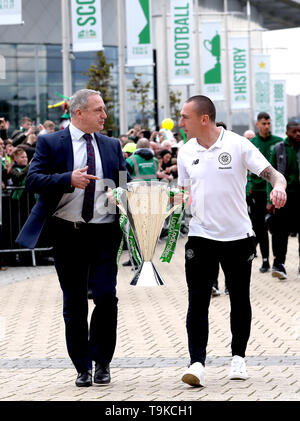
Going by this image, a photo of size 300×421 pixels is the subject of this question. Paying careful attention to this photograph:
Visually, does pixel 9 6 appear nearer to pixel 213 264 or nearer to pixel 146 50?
pixel 146 50

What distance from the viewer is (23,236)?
6695 millimetres

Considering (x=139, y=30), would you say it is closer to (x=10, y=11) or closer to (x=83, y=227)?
Result: (x=10, y=11)

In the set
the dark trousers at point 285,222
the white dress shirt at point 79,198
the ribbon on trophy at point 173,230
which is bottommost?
the dark trousers at point 285,222

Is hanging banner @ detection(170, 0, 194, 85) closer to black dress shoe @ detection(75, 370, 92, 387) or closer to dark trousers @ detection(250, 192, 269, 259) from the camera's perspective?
dark trousers @ detection(250, 192, 269, 259)

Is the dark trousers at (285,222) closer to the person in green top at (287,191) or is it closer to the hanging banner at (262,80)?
the person in green top at (287,191)

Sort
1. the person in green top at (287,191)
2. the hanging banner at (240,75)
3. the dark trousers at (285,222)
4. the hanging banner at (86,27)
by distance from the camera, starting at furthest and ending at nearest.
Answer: the hanging banner at (240,75) < the hanging banner at (86,27) < the dark trousers at (285,222) < the person in green top at (287,191)

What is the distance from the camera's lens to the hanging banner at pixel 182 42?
32.5 m

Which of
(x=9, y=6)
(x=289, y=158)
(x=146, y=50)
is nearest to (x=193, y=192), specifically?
(x=289, y=158)

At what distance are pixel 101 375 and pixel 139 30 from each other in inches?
833

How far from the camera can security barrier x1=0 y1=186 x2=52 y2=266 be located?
15812 millimetres

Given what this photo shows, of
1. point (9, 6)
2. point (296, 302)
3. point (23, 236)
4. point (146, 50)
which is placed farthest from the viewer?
point (146, 50)

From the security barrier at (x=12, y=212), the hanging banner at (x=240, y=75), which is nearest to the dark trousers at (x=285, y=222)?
the security barrier at (x=12, y=212)

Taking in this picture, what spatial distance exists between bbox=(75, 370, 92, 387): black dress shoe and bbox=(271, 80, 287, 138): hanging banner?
4016 centimetres
